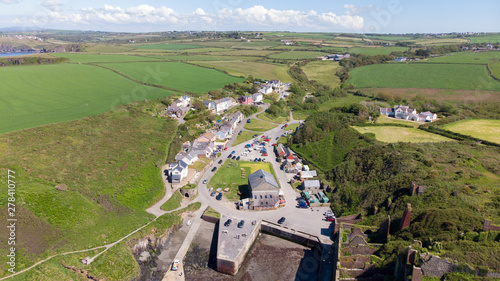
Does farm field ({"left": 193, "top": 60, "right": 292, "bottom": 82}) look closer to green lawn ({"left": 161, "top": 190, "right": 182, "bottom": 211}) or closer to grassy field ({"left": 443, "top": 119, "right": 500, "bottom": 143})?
grassy field ({"left": 443, "top": 119, "right": 500, "bottom": 143})

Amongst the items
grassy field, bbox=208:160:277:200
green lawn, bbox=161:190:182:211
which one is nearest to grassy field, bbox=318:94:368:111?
grassy field, bbox=208:160:277:200

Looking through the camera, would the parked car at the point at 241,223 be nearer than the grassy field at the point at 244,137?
Yes

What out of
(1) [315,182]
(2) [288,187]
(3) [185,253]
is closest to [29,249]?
(3) [185,253]

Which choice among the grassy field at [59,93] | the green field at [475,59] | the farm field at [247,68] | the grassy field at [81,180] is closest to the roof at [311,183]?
the grassy field at [81,180]

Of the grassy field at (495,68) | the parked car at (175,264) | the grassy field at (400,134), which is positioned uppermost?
the grassy field at (495,68)

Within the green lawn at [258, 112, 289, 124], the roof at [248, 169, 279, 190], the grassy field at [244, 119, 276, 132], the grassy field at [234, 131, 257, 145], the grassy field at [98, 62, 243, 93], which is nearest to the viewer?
the roof at [248, 169, 279, 190]

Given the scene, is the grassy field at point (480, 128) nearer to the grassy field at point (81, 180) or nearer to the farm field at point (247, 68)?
the grassy field at point (81, 180)
